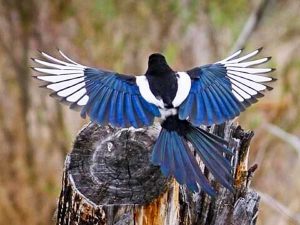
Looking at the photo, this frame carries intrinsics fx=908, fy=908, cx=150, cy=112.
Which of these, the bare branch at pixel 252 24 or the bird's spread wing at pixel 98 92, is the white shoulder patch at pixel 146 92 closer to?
the bird's spread wing at pixel 98 92

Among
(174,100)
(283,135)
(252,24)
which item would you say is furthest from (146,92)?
(252,24)

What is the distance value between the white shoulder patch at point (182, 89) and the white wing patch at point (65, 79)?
0.19m

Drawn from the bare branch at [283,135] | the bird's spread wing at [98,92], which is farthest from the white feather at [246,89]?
the bare branch at [283,135]

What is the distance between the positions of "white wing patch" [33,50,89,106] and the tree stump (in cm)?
14

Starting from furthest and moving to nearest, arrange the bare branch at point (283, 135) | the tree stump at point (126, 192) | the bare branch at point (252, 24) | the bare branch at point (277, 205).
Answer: the bare branch at point (252, 24) → the bare branch at point (283, 135) → the bare branch at point (277, 205) → the tree stump at point (126, 192)

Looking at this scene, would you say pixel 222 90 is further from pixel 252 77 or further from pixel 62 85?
pixel 62 85

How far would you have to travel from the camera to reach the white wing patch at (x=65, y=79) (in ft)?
A: 6.39

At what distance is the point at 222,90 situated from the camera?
2.06 metres

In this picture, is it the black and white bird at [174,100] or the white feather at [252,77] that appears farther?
the white feather at [252,77]

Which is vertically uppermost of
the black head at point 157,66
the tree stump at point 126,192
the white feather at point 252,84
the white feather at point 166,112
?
the black head at point 157,66

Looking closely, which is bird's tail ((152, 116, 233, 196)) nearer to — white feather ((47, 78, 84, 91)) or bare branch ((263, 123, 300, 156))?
white feather ((47, 78, 84, 91))

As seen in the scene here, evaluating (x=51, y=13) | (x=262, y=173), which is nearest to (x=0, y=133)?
(x=51, y=13)

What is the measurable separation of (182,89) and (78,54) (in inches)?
95.8

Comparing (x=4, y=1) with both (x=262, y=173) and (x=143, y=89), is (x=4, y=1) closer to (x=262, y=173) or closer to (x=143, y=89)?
(x=262, y=173)
